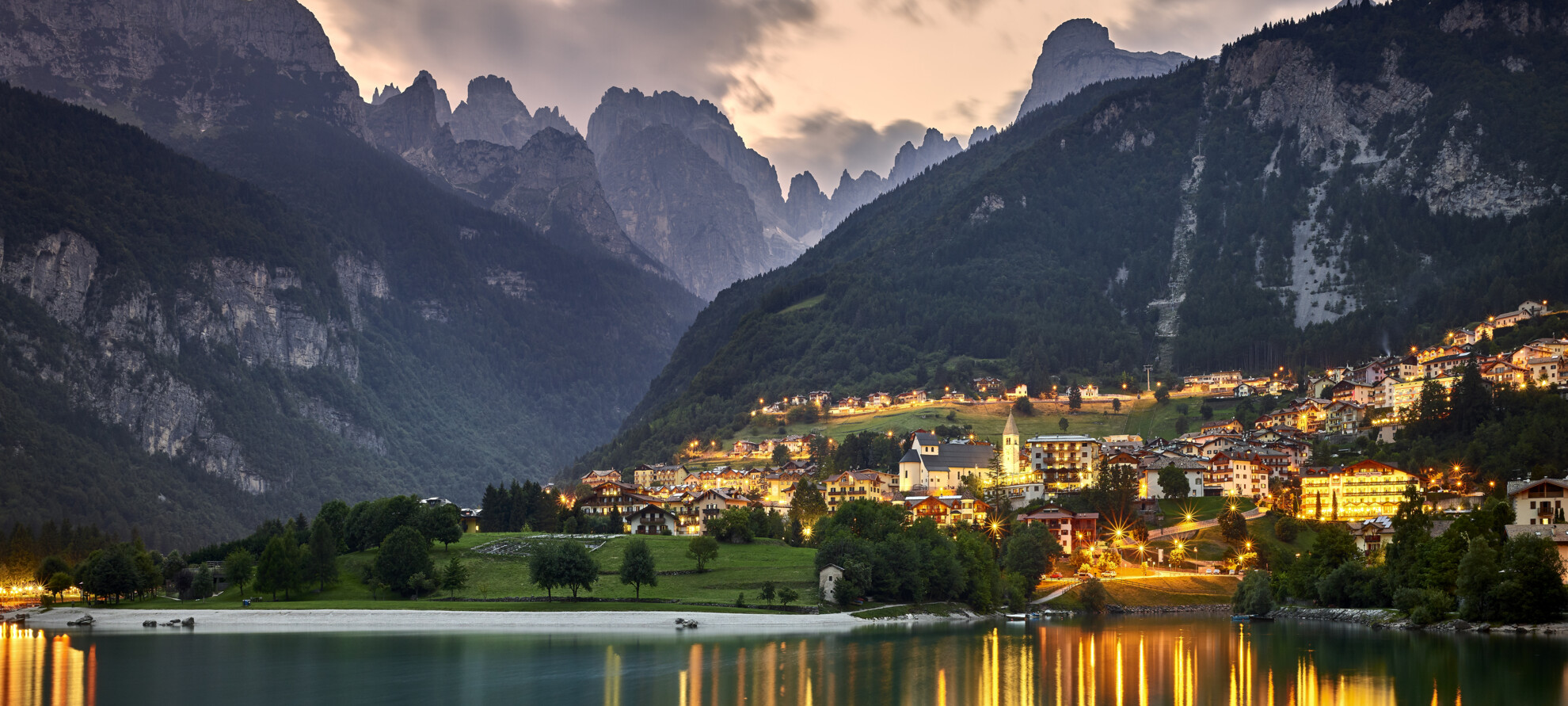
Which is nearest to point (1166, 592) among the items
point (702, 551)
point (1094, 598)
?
point (1094, 598)

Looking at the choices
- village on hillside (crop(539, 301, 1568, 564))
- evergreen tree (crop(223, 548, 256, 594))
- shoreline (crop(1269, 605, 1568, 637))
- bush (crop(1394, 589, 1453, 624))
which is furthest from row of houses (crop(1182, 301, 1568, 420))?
evergreen tree (crop(223, 548, 256, 594))

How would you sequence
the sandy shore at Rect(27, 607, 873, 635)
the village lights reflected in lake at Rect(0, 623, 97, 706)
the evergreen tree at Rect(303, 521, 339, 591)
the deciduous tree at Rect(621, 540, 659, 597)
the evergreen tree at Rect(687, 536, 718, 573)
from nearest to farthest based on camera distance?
the village lights reflected in lake at Rect(0, 623, 97, 706) < the sandy shore at Rect(27, 607, 873, 635) < the deciduous tree at Rect(621, 540, 659, 597) < the evergreen tree at Rect(303, 521, 339, 591) < the evergreen tree at Rect(687, 536, 718, 573)

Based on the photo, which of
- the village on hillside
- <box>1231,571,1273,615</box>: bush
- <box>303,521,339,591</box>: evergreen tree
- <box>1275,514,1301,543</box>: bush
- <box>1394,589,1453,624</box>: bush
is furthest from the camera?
the village on hillside

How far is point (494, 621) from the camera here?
10169 centimetres

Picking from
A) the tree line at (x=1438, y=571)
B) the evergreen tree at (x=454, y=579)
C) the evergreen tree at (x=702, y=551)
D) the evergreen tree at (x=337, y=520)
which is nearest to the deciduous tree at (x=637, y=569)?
the evergreen tree at (x=702, y=551)

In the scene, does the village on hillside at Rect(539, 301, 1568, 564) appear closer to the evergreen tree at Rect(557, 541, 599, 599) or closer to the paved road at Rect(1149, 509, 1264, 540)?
the paved road at Rect(1149, 509, 1264, 540)

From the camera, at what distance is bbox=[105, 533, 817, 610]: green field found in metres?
107

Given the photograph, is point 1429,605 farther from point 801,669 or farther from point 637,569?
point 637,569

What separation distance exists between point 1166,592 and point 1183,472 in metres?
29.3

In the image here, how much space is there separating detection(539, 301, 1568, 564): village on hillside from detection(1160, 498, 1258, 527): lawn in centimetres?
100

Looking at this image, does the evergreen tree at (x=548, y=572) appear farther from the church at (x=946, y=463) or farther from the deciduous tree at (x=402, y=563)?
the church at (x=946, y=463)

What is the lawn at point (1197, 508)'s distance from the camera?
473 ft

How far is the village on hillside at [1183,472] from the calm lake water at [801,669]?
4322 cm

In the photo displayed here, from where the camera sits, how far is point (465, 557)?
124 metres
